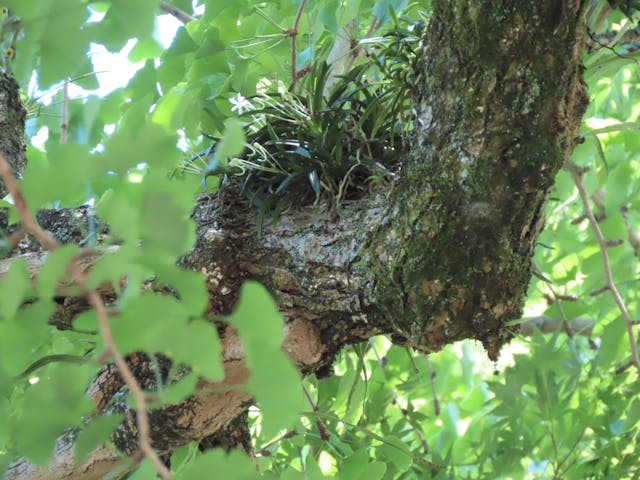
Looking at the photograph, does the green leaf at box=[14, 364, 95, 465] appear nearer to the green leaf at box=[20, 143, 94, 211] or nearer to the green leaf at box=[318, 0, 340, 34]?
the green leaf at box=[20, 143, 94, 211]

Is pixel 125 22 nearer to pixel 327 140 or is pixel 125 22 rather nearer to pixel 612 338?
pixel 327 140

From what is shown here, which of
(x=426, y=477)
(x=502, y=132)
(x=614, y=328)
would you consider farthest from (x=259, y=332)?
(x=426, y=477)

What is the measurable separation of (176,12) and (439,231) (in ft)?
2.16

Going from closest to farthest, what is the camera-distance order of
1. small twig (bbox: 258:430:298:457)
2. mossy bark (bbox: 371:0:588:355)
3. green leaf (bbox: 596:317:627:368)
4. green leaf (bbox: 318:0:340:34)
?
mossy bark (bbox: 371:0:588:355) < green leaf (bbox: 318:0:340:34) < green leaf (bbox: 596:317:627:368) < small twig (bbox: 258:430:298:457)

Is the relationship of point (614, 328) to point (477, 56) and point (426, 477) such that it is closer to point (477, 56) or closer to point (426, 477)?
point (426, 477)

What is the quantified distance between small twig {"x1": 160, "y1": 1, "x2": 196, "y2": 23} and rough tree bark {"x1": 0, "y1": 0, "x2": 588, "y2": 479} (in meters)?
0.44

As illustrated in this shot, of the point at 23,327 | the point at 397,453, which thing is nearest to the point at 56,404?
the point at 23,327

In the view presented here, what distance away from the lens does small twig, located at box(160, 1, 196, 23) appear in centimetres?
102

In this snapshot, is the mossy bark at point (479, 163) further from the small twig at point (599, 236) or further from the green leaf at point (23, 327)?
the green leaf at point (23, 327)

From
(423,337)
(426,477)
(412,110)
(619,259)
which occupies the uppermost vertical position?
(412,110)

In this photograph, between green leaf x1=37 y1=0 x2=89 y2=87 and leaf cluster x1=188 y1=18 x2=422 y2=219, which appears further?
leaf cluster x1=188 y1=18 x2=422 y2=219

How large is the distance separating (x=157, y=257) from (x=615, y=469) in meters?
0.95

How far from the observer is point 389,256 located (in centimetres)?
61

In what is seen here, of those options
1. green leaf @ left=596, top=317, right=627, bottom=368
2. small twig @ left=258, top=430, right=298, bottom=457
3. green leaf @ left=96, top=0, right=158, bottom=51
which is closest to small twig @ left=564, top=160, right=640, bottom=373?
green leaf @ left=596, top=317, right=627, bottom=368
